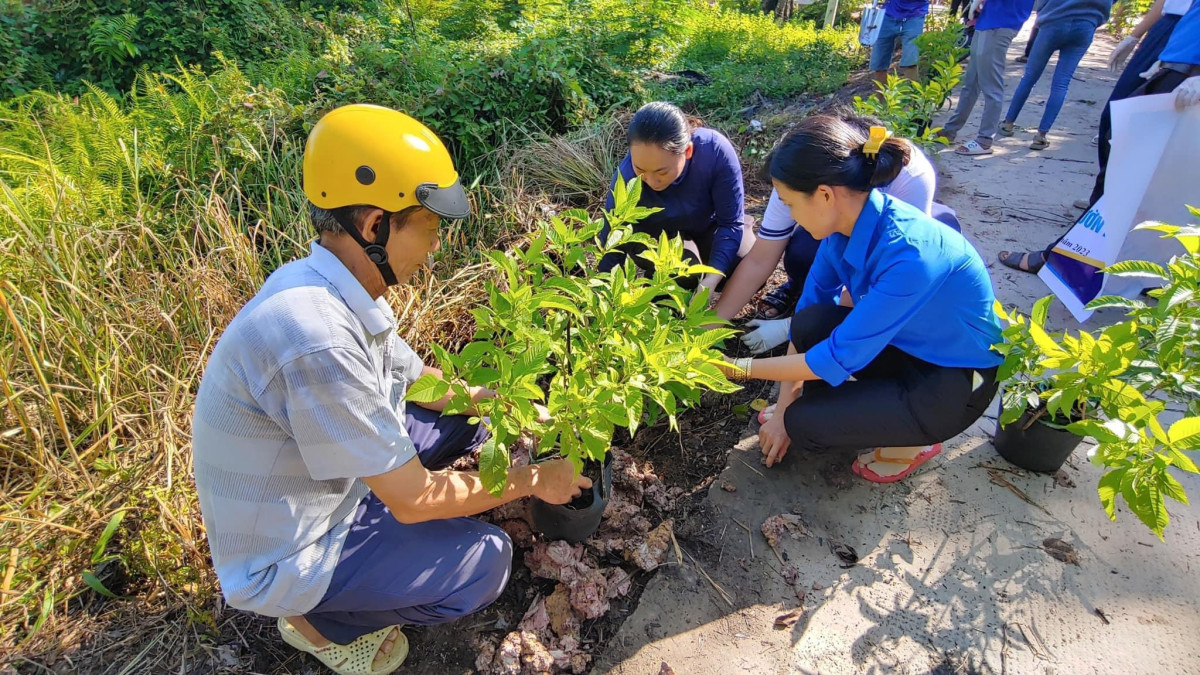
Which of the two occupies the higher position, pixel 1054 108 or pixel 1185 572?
pixel 1054 108

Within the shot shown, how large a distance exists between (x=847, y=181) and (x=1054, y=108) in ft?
14.8

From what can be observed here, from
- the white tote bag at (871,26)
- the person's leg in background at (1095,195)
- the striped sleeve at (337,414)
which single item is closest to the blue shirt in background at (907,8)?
the white tote bag at (871,26)

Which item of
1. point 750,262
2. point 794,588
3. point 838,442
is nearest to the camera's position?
point 794,588

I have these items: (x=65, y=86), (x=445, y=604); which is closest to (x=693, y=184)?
(x=445, y=604)

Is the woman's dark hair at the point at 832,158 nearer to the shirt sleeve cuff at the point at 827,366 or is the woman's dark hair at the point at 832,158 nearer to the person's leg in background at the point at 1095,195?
the shirt sleeve cuff at the point at 827,366

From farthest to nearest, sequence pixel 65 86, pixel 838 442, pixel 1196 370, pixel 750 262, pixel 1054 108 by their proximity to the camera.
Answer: pixel 65 86 → pixel 1054 108 → pixel 750 262 → pixel 838 442 → pixel 1196 370

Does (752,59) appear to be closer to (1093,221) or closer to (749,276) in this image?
(1093,221)

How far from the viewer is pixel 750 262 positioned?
317cm

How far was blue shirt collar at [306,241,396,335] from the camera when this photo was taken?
151 centimetres

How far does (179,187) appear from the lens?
370 centimetres

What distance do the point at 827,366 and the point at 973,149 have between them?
437 centimetres

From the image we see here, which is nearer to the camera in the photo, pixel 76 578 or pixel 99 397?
pixel 76 578

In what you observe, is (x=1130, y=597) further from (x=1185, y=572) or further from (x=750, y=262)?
(x=750, y=262)

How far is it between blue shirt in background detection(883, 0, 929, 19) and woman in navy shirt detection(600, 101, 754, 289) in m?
4.04
